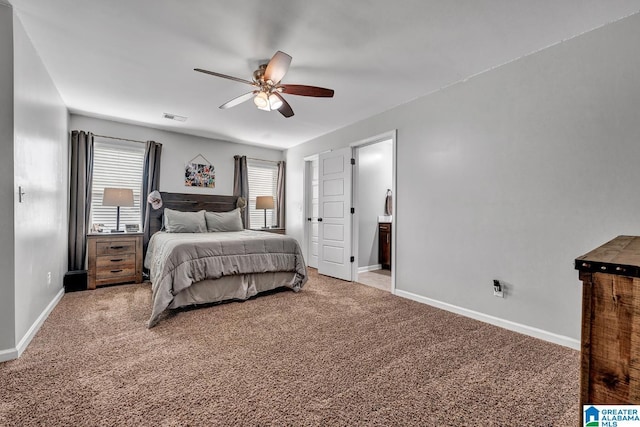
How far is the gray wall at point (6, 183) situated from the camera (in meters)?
2.02

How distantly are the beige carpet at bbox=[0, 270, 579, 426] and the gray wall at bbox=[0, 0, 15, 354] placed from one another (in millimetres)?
309

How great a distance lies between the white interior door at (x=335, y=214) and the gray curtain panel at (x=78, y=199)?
3.51m

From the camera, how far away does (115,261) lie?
4141 mm

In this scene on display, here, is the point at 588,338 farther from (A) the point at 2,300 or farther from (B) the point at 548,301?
(A) the point at 2,300

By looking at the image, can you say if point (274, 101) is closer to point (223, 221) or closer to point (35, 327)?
point (223, 221)

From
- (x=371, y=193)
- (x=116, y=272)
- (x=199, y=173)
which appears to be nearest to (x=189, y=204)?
(x=199, y=173)

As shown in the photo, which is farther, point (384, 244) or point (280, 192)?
point (280, 192)

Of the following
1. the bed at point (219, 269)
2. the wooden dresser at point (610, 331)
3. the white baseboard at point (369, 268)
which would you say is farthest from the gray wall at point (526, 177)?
the wooden dresser at point (610, 331)

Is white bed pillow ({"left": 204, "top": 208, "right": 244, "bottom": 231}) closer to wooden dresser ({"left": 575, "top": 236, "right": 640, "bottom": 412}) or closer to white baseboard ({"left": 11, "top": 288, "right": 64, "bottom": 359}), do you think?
white baseboard ({"left": 11, "top": 288, "right": 64, "bottom": 359})

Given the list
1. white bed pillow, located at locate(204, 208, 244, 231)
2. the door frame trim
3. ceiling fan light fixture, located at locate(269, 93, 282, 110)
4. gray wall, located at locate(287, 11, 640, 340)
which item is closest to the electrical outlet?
gray wall, located at locate(287, 11, 640, 340)

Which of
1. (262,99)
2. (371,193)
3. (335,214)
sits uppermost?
(262,99)

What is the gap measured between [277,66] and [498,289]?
9.15ft

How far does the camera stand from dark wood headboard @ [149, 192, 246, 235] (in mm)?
4777

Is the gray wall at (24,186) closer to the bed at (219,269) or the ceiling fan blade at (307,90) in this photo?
the bed at (219,269)
